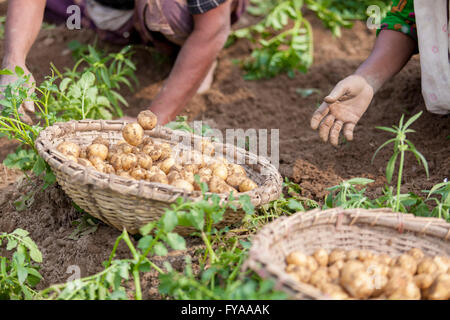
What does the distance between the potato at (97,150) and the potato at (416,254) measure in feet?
3.39

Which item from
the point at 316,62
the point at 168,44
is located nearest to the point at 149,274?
the point at 168,44

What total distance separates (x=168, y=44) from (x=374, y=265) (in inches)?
77.3

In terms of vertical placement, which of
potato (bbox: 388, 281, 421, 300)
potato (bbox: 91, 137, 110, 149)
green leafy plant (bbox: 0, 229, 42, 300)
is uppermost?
potato (bbox: 91, 137, 110, 149)

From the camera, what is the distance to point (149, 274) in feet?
5.26

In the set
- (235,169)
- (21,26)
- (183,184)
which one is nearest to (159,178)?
(183,184)

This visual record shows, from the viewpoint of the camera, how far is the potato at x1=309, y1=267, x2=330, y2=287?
4.26 ft

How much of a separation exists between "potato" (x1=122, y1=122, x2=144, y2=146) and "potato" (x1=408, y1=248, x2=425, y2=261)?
3.27 ft

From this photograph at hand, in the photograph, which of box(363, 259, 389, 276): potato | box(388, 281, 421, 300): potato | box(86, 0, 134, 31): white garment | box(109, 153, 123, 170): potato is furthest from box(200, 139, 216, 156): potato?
box(86, 0, 134, 31): white garment

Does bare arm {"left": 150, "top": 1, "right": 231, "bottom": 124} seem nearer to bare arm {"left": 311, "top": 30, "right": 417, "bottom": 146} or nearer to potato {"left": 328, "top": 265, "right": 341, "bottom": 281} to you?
bare arm {"left": 311, "top": 30, "right": 417, "bottom": 146}

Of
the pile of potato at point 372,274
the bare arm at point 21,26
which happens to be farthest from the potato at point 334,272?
the bare arm at point 21,26

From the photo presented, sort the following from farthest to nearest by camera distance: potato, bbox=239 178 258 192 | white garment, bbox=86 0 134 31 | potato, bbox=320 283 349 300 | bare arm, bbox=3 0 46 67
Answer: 1. white garment, bbox=86 0 134 31
2. bare arm, bbox=3 0 46 67
3. potato, bbox=239 178 258 192
4. potato, bbox=320 283 349 300

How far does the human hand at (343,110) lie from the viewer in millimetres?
1994
